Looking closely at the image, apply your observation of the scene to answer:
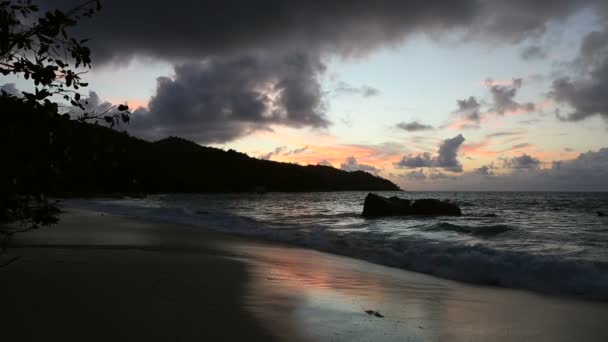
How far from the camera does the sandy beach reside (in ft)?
14.0

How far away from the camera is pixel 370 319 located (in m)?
5.05

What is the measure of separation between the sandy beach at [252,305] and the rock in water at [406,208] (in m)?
18.9

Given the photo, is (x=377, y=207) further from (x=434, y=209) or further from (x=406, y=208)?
(x=434, y=209)

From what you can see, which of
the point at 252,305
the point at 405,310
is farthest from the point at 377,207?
the point at 252,305

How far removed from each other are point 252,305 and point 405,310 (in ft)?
6.69

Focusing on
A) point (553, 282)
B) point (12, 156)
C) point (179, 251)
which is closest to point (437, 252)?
point (553, 282)

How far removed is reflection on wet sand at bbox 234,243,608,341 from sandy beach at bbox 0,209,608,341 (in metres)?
0.02

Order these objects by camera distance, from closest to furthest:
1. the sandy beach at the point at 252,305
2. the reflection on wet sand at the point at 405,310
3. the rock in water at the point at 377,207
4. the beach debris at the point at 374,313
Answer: the sandy beach at the point at 252,305, the reflection on wet sand at the point at 405,310, the beach debris at the point at 374,313, the rock in water at the point at 377,207

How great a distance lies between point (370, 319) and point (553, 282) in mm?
5260

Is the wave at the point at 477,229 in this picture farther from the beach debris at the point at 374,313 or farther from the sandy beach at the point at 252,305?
the beach debris at the point at 374,313

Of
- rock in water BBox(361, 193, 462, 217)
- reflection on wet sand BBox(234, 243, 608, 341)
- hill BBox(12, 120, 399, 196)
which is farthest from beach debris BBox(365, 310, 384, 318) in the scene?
rock in water BBox(361, 193, 462, 217)

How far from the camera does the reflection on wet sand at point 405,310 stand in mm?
4629

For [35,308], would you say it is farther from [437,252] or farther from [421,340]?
[437,252]

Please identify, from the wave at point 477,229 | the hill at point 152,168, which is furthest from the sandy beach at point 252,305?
the wave at point 477,229
